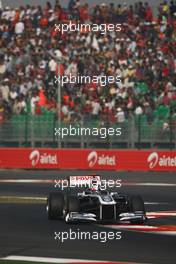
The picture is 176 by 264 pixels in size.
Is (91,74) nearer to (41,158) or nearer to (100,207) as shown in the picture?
(41,158)

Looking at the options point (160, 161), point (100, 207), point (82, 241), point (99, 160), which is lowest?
point (82, 241)

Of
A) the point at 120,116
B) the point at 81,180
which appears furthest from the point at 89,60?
the point at 81,180

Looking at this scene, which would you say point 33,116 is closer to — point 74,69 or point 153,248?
point 74,69

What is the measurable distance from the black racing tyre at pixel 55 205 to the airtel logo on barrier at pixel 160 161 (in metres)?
15.6

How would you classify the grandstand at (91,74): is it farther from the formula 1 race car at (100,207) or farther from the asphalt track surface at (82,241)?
the formula 1 race car at (100,207)

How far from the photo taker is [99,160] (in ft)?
107

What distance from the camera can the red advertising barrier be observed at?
31.9 m

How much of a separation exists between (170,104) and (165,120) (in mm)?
626

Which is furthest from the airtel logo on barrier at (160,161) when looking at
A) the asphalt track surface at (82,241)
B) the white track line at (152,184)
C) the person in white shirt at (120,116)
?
the asphalt track surface at (82,241)

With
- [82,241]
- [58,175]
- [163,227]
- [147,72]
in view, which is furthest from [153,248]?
[147,72]

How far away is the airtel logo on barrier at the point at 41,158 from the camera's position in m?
33.3

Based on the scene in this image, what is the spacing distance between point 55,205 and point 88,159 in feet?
53.8

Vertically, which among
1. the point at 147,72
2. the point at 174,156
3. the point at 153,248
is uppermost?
the point at 147,72

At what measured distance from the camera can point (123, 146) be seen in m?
32.3
